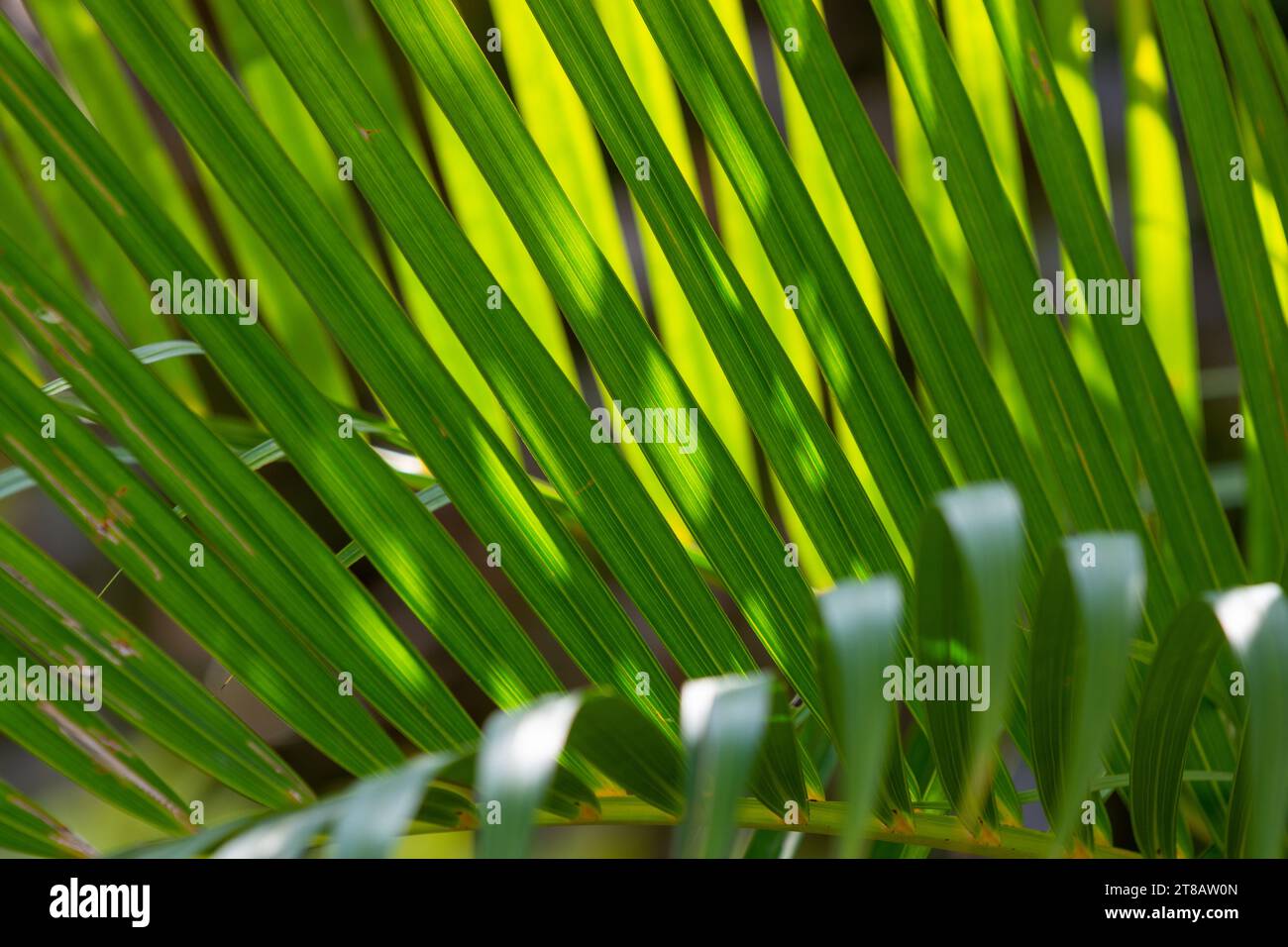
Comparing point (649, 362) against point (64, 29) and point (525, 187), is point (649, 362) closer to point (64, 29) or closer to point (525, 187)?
point (525, 187)

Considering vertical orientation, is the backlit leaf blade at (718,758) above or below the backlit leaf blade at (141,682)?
below

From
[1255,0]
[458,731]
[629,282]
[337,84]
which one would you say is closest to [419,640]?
[629,282]

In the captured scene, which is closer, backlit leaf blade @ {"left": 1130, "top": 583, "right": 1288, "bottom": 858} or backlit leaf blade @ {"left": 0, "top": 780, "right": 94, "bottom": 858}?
backlit leaf blade @ {"left": 1130, "top": 583, "right": 1288, "bottom": 858}

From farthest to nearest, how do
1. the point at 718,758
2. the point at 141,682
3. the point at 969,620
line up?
the point at 141,682 < the point at 969,620 < the point at 718,758

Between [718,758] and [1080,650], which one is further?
[1080,650]

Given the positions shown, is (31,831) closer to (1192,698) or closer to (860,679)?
(860,679)

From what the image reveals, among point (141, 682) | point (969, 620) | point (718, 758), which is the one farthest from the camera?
point (141, 682)

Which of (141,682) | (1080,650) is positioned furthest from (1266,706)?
(141,682)

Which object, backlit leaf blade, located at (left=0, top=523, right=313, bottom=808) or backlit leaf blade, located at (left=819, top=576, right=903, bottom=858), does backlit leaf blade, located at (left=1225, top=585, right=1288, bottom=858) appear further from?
backlit leaf blade, located at (left=0, top=523, right=313, bottom=808)

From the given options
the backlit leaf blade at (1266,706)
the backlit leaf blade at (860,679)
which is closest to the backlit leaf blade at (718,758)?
the backlit leaf blade at (860,679)

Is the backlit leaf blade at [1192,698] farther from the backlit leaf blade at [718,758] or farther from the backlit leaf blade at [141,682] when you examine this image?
the backlit leaf blade at [141,682]

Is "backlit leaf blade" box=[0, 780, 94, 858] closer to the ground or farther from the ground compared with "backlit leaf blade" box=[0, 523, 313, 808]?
closer to the ground

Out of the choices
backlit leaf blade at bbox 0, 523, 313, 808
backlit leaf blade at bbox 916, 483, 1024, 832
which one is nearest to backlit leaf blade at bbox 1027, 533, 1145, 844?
backlit leaf blade at bbox 916, 483, 1024, 832

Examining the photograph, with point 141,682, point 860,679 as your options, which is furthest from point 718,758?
point 141,682
